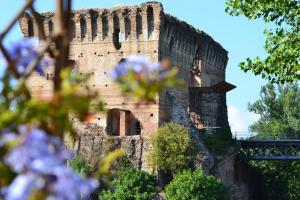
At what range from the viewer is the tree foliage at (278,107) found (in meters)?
59.4

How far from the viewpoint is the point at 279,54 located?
16906mm

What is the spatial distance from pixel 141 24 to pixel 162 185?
24.7 ft

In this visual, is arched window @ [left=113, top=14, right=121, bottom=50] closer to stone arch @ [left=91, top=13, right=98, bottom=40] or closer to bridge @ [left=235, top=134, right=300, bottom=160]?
stone arch @ [left=91, top=13, right=98, bottom=40]

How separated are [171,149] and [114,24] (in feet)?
22.1

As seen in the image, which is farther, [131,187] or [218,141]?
[218,141]

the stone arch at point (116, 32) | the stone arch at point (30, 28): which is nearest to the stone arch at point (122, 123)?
the stone arch at point (116, 32)

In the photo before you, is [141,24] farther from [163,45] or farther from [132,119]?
[132,119]

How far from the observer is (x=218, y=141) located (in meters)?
33.5

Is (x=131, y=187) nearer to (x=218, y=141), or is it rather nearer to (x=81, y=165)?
(x=81, y=165)

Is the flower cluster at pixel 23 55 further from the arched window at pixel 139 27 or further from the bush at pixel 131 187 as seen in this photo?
the arched window at pixel 139 27

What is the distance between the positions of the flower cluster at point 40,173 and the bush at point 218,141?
30553 millimetres

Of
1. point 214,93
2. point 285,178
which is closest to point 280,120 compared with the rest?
point 285,178

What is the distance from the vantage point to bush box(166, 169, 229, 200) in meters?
28.7

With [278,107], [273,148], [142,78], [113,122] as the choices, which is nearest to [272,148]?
[273,148]
